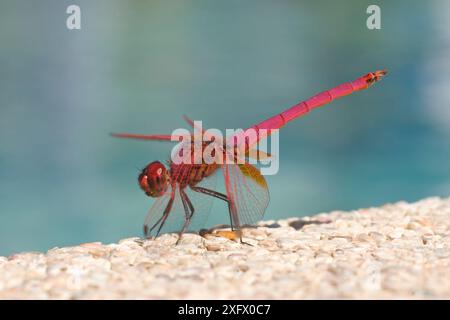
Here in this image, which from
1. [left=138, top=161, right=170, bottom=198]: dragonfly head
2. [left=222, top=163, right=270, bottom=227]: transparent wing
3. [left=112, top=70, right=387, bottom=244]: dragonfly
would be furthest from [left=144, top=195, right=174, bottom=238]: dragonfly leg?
[left=222, top=163, right=270, bottom=227]: transparent wing

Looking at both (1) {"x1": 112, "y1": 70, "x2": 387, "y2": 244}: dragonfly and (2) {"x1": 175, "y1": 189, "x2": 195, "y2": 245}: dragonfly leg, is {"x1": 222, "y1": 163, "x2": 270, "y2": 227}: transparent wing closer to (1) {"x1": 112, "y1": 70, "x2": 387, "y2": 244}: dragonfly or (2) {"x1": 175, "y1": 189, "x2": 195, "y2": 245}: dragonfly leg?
(1) {"x1": 112, "y1": 70, "x2": 387, "y2": 244}: dragonfly

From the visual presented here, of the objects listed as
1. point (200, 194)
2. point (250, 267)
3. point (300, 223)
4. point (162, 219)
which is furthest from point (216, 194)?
point (250, 267)

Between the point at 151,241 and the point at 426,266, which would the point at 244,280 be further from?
the point at 151,241

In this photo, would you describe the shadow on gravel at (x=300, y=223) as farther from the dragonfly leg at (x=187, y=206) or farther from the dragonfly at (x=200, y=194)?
the dragonfly leg at (x=187, y=206)

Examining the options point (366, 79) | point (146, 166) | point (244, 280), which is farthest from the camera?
point (366, 79)
